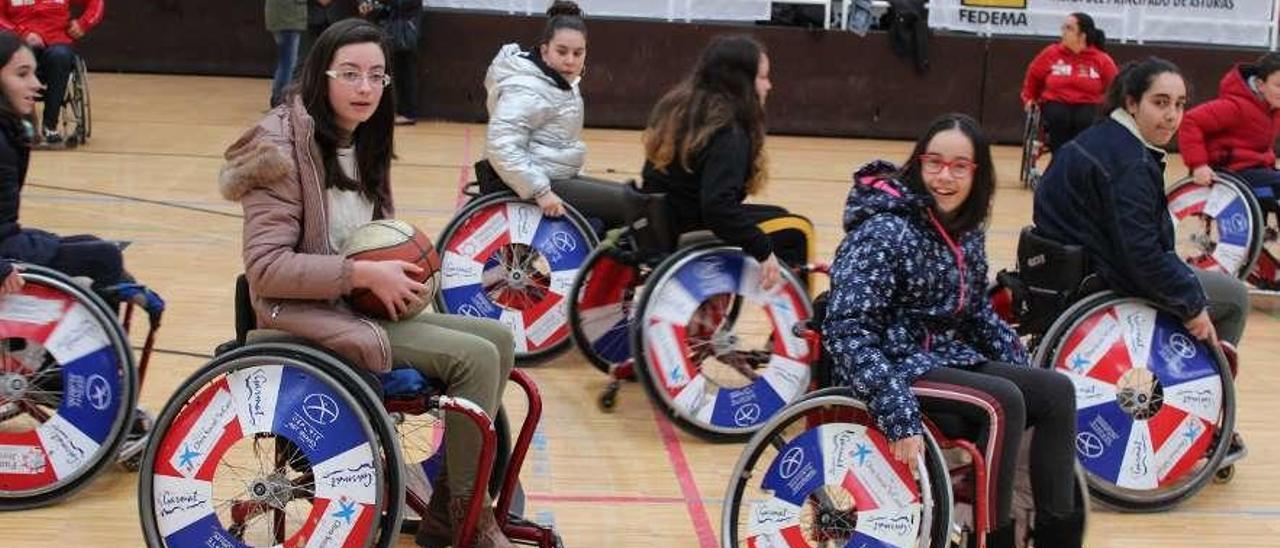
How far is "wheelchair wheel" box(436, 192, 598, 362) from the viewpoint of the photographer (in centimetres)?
599

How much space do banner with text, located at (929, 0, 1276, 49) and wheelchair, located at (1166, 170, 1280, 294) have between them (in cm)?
537

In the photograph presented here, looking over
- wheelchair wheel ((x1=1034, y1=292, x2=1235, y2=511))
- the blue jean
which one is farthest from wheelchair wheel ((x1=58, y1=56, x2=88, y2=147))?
wheelchair wheel ((x1=1034, y1=292, x2=1235, y2=511))

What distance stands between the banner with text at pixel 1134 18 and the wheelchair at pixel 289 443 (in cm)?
948

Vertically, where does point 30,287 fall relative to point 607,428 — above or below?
above

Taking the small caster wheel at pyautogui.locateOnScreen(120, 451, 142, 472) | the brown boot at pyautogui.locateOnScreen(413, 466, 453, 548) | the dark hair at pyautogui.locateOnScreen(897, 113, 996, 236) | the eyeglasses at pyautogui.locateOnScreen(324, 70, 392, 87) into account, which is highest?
the eyeglasses at pyautogui.locateOnScreen(324, 70, 392, 87)

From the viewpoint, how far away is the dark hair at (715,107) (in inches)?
204

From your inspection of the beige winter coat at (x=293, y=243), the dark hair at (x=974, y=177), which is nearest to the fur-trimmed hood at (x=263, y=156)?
the beige winter coat at (x=293, y=243)

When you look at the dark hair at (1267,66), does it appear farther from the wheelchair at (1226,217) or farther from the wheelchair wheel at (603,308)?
the wheelchair wheel at (603,308)

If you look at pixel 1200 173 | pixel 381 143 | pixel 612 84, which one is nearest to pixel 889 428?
pixel 381 143

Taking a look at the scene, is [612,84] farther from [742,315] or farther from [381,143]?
[381,143]

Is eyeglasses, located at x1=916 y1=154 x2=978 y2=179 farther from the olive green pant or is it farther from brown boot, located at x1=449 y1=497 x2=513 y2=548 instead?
brown boot, located at x1=449 y1=497 x2=513 y2=548

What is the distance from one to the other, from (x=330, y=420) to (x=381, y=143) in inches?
28.5

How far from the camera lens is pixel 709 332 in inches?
207

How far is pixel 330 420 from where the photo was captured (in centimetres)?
360
